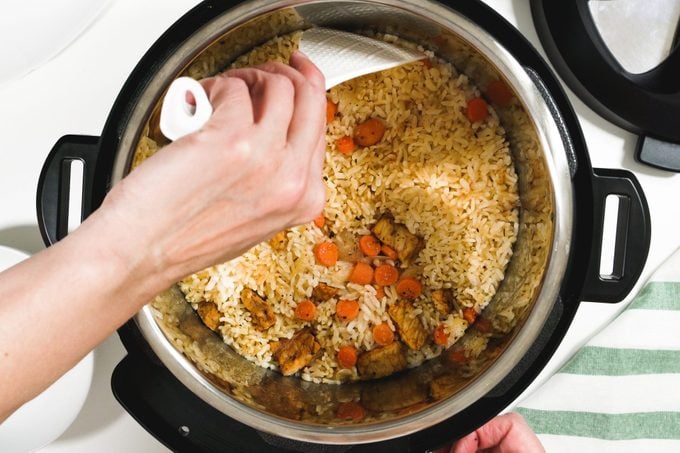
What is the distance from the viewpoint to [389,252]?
99 centimetres

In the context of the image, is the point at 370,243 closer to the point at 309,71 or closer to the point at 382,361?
the point at 382,361

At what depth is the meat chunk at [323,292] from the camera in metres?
0.97

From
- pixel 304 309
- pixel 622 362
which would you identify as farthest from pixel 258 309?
pixel 622 362

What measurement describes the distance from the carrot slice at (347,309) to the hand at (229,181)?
1.35 ft

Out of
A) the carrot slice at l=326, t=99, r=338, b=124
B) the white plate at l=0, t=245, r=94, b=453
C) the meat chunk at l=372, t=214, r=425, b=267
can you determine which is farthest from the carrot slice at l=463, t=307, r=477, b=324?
the white plate at l=0, t=245, r=94, b=453

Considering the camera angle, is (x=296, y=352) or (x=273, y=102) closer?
(x=273, y=102)

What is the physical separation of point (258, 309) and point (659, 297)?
2.12 feet

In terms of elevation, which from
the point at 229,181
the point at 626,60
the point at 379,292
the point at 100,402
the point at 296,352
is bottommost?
the point at 100,402

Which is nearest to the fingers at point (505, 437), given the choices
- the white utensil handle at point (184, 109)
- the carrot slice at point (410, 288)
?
the carrot slice at point (410, 288)

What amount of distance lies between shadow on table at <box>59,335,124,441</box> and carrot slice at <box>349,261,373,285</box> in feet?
1.28

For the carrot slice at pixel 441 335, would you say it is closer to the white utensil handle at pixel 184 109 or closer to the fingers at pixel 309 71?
the fingers at pixel 309 71

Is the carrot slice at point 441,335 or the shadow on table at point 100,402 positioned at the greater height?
the carrot slice at point 441,335

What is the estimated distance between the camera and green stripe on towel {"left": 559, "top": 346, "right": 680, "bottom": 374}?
3.47 ft

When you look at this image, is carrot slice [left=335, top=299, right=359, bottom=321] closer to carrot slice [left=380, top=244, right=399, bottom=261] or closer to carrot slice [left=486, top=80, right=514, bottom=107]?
carrot slice [left=380, top=244, right=399, bottom=261]
